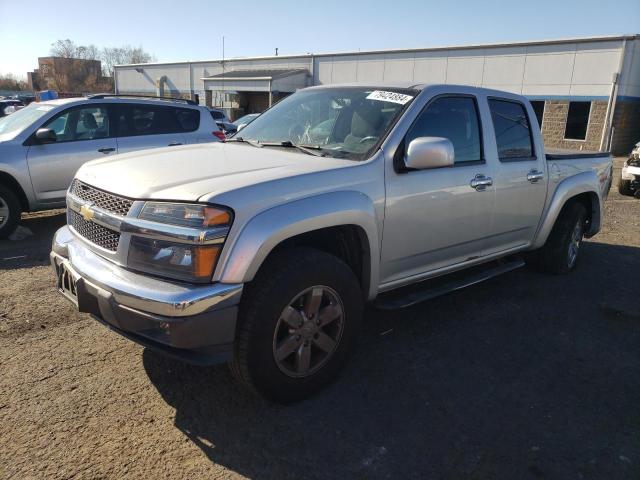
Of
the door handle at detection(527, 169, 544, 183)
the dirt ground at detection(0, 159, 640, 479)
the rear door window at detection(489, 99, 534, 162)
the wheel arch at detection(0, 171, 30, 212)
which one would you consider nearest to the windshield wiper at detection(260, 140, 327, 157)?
the dirt ground at detection(0, 159, 640, 479)

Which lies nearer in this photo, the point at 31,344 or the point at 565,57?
the point at 31,344

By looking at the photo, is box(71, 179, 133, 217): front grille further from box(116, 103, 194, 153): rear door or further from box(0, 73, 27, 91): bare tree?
box(0, 73, 27, 91): bare tree

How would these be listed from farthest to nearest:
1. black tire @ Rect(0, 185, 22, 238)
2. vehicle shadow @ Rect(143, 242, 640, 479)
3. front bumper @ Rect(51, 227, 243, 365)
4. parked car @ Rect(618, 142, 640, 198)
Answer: parked car @ Rect(618, 142, 640, 198) → black tire @ Rect(0, 185, 22, 238) → vehicle shadow @ Rect(143, 242, 640, 479) → front bumper @ Rect(51, 227, 243, 365)

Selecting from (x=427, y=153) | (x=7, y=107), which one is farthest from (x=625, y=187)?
(x=7, y=107)

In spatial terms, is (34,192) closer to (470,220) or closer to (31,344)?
(31,344)

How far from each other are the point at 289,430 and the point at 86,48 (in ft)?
340

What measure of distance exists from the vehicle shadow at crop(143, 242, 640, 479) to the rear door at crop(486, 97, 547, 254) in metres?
0.78

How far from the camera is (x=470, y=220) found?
3.97 meters

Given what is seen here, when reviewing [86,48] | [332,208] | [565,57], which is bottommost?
[332,208]

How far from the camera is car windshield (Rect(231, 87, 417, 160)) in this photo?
3.50 metres

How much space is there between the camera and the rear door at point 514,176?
4.29 m

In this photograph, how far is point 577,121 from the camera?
73.8 feet

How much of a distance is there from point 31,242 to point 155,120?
8.32 ft

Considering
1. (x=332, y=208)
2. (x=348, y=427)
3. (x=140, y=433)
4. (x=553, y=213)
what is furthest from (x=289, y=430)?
(x=553, y=213)
